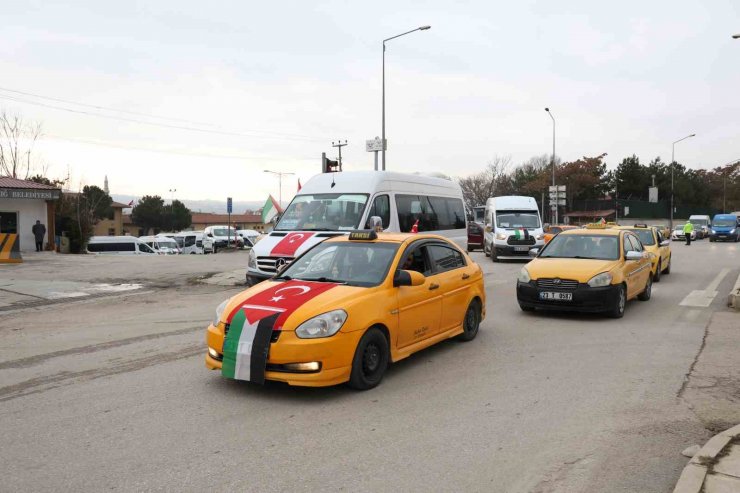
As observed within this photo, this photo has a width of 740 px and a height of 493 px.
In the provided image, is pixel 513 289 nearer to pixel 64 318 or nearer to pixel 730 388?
pixel 730 388

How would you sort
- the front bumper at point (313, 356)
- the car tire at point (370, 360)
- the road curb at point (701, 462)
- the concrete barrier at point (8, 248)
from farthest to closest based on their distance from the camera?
the concrete barrier at point (8, 248) → the car tire at point (370, 360) → the front bumper at point (313, 356) → the road curb at point (701, 462)

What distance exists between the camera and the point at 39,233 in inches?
1010

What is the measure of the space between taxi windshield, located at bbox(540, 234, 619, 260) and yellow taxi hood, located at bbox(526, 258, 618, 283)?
319 mm

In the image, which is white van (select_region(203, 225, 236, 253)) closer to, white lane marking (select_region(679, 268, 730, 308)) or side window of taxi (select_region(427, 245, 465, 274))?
white lane marking (select_region(679, 268, 730, 308))

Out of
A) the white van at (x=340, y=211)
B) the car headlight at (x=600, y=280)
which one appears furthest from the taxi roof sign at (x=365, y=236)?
the car headlight at (x=600, y=280)

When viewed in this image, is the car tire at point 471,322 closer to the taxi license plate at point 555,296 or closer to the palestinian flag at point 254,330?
the taxi license plate at point 555,296

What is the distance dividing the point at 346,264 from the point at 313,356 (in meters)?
1.64

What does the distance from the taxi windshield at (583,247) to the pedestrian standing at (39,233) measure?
22.9 metres

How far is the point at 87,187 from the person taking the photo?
256 feet

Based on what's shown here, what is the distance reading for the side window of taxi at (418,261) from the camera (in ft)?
22.2

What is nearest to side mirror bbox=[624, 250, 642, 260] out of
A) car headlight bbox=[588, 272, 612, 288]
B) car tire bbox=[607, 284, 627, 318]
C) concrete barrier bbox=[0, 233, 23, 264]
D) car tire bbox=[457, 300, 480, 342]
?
car tire bbox=[607, 284, 627, 318]

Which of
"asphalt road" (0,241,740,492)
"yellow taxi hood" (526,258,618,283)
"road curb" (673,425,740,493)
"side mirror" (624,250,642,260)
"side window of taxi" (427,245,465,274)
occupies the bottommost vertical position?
"asphalt road" (0,241,740,492)

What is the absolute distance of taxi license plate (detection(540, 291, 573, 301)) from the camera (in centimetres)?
947

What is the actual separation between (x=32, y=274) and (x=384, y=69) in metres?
18.4
